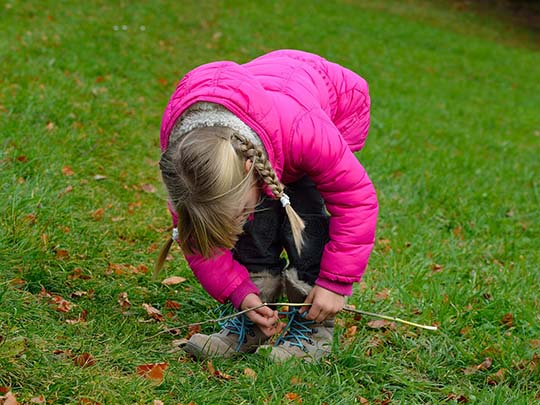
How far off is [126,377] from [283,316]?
0.96 meters

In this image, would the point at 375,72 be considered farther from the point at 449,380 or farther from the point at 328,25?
the point at 449,380

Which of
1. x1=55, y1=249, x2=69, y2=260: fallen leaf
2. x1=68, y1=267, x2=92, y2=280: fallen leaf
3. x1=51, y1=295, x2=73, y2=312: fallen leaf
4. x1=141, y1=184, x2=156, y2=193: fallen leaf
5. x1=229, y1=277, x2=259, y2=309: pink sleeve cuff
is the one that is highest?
x1=229, y1=277, x2=259, y2=309: pink sleeve cuff

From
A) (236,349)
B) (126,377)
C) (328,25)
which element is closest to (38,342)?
(126,377)

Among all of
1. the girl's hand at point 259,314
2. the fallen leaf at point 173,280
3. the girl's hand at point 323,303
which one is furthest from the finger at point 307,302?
the fallen leaf at point 173,280

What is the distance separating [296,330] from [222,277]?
1.37 ft

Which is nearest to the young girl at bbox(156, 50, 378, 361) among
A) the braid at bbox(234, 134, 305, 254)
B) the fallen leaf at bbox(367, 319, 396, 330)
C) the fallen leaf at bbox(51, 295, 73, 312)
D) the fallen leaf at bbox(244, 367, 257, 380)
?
the braid at bbox(234, 134, 305, 254)

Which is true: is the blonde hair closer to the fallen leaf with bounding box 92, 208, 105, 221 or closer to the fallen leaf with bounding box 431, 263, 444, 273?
the fallen leaf with bounding box 92, 208, 105, 221

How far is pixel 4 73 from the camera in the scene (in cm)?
549

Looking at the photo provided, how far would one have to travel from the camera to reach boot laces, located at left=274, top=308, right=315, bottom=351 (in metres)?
2.74

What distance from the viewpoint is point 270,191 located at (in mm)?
2301

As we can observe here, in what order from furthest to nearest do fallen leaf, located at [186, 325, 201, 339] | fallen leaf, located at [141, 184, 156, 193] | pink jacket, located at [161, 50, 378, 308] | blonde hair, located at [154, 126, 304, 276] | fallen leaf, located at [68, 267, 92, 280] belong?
1. fallen leaf, located at [141, 184, 156, 193]
2. fallen leaf, located at [68, 267, 92, 280]
3. fallen leaf, located at [186, 325, 201, 339]
4. pink jacket, located at [161, 50, 378, 308]
5. blonde hair, located at [154, 126, 304, 276]

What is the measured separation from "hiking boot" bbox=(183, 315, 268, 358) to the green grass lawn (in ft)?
0.19

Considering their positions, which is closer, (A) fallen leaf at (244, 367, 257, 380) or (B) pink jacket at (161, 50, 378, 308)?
(B) pink jacket at (161, 50, 378, 308)

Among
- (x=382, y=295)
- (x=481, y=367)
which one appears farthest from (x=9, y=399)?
(x=382, y=295)
